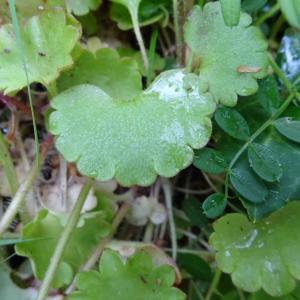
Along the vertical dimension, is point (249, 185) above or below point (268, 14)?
below

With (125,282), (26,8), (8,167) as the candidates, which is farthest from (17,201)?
(26,8)

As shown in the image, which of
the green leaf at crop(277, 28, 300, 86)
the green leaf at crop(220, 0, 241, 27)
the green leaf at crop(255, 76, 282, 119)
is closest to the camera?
the green leaf at crop(220, 0, 241, 27)

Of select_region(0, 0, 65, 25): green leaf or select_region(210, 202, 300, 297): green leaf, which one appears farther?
select_region(0, 0, 65, 25): green leaf

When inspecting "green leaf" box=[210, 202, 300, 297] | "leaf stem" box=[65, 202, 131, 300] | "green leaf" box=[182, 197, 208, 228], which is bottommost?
"leaf stem" box=[65, 202, 131, 300]

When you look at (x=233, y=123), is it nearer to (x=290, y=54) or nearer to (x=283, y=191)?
(x=283, y=191)

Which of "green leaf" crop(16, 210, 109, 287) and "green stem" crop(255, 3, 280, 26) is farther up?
"green stem" crop(255, 3, 280, 26)

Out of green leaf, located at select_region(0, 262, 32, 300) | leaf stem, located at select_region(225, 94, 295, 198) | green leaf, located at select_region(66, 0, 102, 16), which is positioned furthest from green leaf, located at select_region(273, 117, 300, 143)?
green leaf, located at select_region(0, 262, 32, 300)

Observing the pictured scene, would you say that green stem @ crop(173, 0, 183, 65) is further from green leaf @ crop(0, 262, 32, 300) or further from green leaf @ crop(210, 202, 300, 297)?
green leaf @ crop(0, 262, 32, 300)

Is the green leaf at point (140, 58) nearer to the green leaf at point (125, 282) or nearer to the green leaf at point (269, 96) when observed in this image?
the green leaf at point (269, 96)
